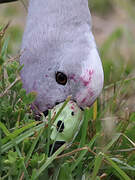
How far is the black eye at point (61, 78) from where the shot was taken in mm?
1157

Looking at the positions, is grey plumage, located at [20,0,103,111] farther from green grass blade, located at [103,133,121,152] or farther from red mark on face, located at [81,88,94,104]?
green grass blade, located at [103,133,121,152]

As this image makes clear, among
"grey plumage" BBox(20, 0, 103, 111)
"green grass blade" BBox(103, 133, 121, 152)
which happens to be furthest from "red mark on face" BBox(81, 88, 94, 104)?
"green grass blade" BBox(103, 133, 121, 152)

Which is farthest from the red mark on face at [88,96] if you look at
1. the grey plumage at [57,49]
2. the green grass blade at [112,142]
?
the green grass blade at [112,142]

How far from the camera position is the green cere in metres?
1.13

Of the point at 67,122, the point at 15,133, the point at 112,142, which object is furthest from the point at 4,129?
the point at 112,142

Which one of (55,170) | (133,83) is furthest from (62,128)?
(133,83)

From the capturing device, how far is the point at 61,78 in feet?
3.82

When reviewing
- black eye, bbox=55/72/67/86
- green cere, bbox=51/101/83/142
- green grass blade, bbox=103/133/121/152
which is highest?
black eye, bbox=55/72/67/86

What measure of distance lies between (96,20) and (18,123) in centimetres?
224

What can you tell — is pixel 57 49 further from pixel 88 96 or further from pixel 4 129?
pixel 4 129

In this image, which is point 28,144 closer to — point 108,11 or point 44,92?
point 44,92

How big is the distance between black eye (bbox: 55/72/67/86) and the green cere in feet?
0.20

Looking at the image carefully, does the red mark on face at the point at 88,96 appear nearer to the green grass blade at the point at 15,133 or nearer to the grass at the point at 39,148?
the grass at the point at 39,148

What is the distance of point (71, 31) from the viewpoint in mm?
1179
